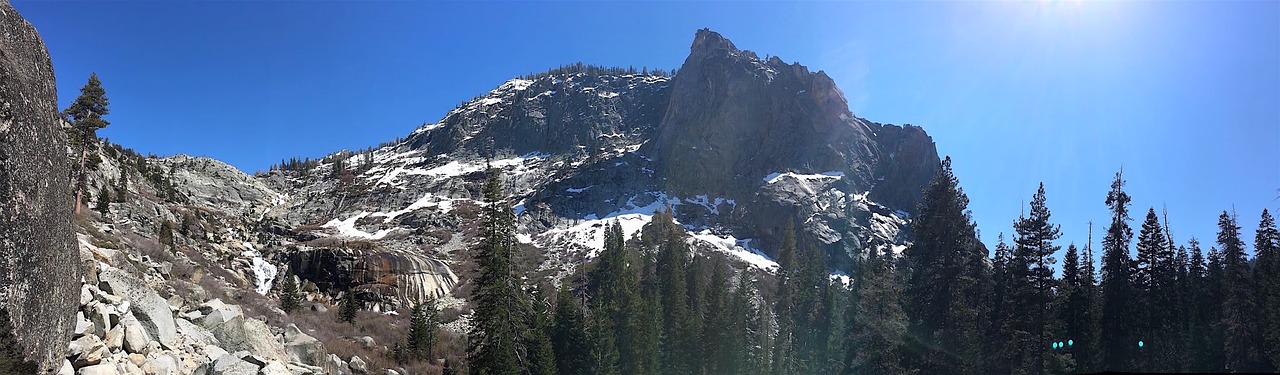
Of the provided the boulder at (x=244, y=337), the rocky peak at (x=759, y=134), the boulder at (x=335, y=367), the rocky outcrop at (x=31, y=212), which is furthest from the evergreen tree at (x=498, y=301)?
the rocky peak at (x=759, y=134)

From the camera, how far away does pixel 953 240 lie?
3478 cm

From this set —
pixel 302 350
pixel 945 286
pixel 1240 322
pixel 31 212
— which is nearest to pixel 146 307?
pixel 31 212

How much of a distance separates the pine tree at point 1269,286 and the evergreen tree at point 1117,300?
5.79 metres

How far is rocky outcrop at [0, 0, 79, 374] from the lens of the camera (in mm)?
7902

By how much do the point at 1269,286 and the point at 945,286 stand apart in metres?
16.2

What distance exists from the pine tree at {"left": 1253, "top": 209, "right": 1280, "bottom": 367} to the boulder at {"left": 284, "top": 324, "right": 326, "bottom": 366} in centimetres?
4374

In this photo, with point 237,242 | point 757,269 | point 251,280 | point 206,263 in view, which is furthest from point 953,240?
point 757,269

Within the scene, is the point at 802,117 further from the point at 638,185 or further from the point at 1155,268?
the point at 1155,268

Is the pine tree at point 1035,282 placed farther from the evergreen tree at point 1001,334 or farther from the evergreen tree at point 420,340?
the evergreen tree at point 420,340

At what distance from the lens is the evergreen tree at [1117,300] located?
3694 cm

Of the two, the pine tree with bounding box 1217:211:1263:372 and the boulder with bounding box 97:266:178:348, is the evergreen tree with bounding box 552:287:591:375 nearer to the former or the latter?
the boulder with bounding box 97:266:178:348

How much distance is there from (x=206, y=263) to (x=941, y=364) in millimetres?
47564

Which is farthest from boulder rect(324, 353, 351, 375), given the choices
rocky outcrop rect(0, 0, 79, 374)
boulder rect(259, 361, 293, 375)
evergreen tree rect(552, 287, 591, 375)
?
evergreen tree rect(552, 287, 591, 375)

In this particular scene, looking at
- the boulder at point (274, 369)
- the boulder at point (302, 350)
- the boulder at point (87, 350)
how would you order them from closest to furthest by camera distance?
the boulder at point (87, 350)
the boulder at point (274, 369)
the boulder at point (302, 350)
